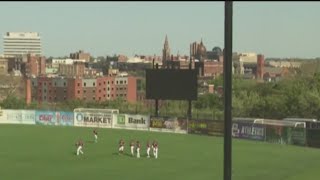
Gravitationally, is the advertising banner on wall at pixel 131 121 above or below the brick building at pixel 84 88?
below

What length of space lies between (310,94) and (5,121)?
4012 centimetres

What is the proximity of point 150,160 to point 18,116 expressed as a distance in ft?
119

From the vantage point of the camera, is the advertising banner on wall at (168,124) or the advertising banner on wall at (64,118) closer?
the advertising banner on wall at (168,124)

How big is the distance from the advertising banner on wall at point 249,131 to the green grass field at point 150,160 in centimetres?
115

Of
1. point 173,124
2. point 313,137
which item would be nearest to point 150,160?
point 313,137

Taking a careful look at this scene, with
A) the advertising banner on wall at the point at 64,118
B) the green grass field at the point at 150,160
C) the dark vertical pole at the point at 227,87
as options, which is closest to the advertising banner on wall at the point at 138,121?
the green grass field at the point at 150,160

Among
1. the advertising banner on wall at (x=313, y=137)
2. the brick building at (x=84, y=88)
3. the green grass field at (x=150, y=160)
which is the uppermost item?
the brick building at (x=84, y=88)

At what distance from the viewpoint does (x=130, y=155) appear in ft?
121

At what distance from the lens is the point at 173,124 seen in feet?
184

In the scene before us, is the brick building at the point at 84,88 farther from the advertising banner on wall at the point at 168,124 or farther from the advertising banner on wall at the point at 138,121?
the advertising banner on wall at the point at 168,124

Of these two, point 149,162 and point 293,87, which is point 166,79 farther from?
point 293,87

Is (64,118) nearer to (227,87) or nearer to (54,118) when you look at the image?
(54,118)

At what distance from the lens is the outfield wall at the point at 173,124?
148ft

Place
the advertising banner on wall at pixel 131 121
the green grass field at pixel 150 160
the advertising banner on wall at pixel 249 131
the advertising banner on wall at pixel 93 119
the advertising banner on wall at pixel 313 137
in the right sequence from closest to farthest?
the green grass field at pixel 150 160, the advertising banner on wall at pixel 313 137, the advertising banner on wall at pixel 249 131, the advertising banner on wall at pixel 131 121, the advertising banner on wall at pixel 93 119
